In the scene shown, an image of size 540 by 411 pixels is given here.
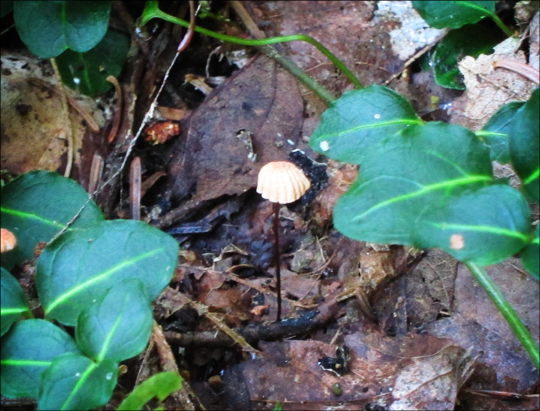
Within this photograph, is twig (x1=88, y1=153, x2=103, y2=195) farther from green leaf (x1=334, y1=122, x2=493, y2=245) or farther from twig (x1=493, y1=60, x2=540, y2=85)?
twig (x1=493, y1=60, x2=540, y2=85)

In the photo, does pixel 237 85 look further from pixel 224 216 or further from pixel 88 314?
pixel 88 314

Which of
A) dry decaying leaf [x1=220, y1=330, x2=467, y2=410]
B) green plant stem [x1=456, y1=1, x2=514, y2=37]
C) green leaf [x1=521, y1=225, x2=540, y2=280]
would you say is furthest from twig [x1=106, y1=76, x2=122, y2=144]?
green leaf [x1=521, y1=225, x2=540, y2=280]

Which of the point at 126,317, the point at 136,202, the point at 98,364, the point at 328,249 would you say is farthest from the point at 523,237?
the point at 136,202

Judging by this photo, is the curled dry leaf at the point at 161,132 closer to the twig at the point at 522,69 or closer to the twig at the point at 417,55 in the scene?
the twig at the point at 417,55

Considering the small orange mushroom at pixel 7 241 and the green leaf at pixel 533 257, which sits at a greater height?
the small orange mushroom at pixel 7 241

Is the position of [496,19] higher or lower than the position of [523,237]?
higher

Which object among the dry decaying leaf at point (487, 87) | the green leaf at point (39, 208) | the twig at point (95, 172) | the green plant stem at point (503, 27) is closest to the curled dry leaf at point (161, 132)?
the twig at point (95, 172)
